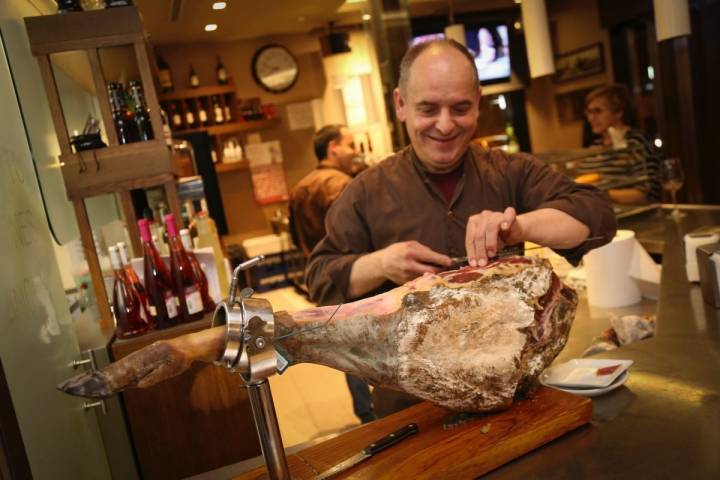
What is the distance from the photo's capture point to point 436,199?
172cm

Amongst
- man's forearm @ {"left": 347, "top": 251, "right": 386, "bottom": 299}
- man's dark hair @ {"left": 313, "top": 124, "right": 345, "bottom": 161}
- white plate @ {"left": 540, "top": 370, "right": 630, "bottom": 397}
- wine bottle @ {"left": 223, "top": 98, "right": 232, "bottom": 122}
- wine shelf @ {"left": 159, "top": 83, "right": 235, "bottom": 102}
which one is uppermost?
wine shelf @ {"left": 159, "top": 83, "right": 235, "bottom": 102}

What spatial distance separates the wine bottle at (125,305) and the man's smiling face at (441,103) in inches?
46.6

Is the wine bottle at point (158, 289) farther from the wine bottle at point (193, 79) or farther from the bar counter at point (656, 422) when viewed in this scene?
the wine bottle at point (193, 79)

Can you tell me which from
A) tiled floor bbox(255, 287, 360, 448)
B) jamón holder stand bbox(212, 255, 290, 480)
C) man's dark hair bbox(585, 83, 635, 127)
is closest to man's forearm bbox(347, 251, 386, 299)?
jamón holder stand bbox(212, 255, 290, 480)

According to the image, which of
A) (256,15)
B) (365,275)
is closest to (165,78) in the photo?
(256,15)

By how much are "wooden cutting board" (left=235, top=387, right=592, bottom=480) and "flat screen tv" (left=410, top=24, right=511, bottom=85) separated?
20.2 feet

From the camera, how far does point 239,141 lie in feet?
25.0

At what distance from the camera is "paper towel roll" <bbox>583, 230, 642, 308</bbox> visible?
2104 mm

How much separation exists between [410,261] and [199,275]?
116 centimetres

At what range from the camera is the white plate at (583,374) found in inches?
48.3

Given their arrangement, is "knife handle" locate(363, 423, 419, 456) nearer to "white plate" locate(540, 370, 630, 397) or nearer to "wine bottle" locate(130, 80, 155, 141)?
"white plate" locate(540, 370, 630, 397)

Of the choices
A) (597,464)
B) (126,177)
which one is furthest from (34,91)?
(597,464)

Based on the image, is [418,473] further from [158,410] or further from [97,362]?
[97,362]

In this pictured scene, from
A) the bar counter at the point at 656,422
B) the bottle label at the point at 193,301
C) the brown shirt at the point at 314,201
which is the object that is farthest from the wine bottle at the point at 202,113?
the bar counter at the point at 656,422
